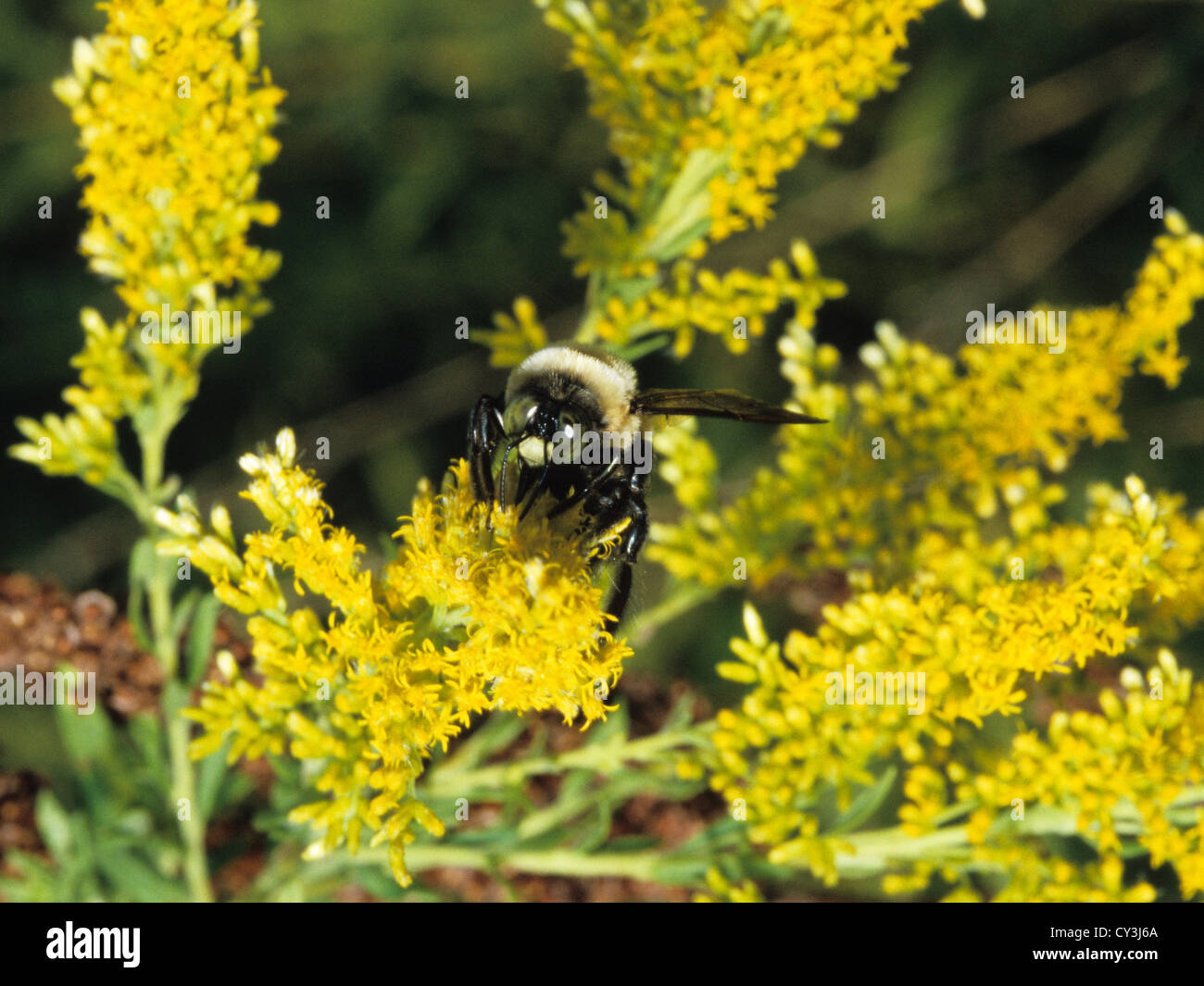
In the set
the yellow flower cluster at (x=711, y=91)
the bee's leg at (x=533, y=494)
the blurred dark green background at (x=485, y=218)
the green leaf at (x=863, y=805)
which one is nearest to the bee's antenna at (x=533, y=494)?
the bee's leg at (x=533, y=494)

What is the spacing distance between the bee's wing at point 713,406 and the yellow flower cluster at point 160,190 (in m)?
0.90

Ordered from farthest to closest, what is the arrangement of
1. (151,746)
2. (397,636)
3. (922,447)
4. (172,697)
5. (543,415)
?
(922,447), (151,746), (172,697), (543,415), (397,636)

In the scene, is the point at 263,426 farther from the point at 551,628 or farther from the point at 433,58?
the point at 551,628

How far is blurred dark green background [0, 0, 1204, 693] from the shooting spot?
3.80 meters

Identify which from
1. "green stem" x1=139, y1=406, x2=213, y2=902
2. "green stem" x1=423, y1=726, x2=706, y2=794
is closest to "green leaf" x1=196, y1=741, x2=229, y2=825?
"green stem" x1=139, y1=406, x2=213, y2=902

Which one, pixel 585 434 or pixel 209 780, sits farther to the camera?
pixel 209 780

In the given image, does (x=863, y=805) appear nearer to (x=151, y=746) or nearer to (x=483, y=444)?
(x=483, y=444)

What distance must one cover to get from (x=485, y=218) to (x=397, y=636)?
280 cm

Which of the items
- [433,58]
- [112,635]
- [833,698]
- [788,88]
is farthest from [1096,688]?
[433,58]

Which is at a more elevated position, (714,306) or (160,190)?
(160,190)

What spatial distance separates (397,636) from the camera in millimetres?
1811

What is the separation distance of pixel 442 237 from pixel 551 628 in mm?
2934

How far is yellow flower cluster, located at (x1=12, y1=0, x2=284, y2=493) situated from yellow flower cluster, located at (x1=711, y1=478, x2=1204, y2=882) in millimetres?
1353

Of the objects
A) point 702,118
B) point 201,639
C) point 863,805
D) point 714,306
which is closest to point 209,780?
point 201,639
